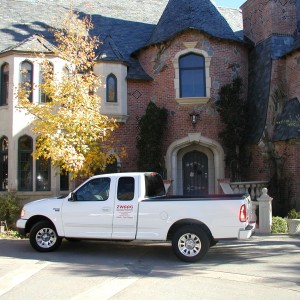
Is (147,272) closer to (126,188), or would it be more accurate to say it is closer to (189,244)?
(189,244)

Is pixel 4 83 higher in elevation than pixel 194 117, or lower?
higher

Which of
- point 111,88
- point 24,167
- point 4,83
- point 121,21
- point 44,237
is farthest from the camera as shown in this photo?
point 121,21

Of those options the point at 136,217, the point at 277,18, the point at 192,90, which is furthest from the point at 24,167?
the point at 277,18

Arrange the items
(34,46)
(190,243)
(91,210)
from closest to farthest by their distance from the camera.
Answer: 1. (190,243)
2. (91,210)
3. (34,46)

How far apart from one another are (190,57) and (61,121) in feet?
23.7

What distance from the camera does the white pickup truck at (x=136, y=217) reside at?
793 cm

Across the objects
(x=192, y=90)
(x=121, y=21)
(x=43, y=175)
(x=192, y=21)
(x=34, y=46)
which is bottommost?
(x=43, y=175)

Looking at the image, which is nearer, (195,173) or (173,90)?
(173,90)

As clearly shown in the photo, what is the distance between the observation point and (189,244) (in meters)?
8.04

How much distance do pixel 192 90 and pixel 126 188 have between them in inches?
326

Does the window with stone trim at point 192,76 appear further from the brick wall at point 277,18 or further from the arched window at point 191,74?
the brick wall at point 277,18

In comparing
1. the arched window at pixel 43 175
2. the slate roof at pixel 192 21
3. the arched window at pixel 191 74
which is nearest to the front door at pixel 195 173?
the arched window at pixel 191 74

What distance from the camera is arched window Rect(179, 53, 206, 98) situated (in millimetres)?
15941

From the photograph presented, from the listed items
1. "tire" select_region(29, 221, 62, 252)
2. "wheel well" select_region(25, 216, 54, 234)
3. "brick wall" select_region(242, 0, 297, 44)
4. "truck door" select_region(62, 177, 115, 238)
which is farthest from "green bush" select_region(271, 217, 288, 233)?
"brick wall" select_region(242, 0, 297, 44)
